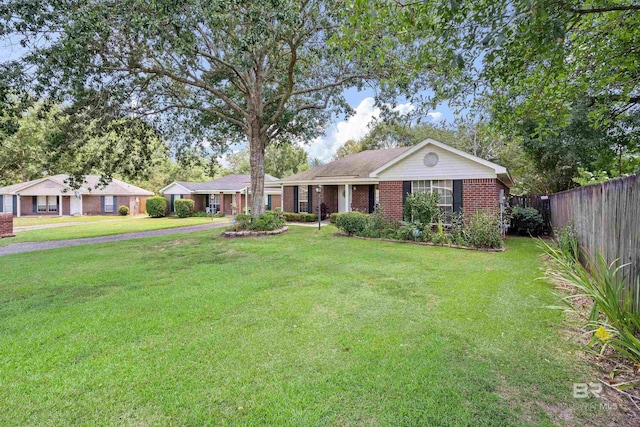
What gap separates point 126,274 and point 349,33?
6.78m

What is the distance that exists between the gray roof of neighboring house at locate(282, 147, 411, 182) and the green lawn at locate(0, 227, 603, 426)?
463 inches

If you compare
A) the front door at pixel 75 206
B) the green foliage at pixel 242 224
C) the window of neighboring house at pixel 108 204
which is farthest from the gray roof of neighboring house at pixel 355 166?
the front door at pixel 75 206

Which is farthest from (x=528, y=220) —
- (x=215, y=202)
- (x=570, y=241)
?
(x=215, y=202)

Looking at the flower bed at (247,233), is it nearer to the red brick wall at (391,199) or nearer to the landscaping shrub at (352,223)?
the landscaping shrub at (352,223)

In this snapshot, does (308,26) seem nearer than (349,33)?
No

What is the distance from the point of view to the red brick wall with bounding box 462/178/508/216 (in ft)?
37.7

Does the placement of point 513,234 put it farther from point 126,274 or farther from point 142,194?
point 142,194

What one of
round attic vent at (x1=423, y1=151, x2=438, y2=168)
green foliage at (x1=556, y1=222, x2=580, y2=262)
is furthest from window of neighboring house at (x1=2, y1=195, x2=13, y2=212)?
green foliage at (x1=556, y1=222, x2=580, y2=262)

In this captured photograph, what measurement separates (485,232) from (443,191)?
306cm

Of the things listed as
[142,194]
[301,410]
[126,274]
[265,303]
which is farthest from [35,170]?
[301,410]

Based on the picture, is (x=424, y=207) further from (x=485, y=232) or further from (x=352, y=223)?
(x=352, y=223)

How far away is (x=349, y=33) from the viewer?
4453mm

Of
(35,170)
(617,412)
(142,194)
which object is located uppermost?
(35,170)

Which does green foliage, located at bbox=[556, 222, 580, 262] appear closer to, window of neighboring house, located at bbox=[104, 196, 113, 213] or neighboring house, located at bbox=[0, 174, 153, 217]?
neighboring house, located at bbox=[0, 174, 153, 217]
